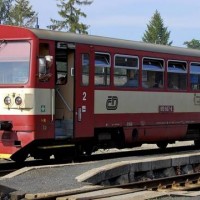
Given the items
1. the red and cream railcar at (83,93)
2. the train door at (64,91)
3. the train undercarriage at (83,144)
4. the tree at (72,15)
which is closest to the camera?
the red and cream railcar at (83,93)

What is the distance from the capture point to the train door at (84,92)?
580 inches

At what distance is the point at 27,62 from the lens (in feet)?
45.6

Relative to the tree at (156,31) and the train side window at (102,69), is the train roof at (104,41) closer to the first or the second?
the train side window at (102,69)

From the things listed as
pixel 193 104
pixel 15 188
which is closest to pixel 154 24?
pixel 193 104

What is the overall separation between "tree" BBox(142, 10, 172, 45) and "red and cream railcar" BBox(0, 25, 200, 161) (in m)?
101

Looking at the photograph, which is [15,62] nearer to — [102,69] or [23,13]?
[102,69]

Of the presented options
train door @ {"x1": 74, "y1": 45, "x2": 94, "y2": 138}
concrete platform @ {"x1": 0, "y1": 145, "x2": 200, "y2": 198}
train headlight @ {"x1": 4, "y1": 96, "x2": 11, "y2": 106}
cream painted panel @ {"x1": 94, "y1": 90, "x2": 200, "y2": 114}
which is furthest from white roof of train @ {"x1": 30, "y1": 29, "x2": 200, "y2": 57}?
concrete platform @ {"x1": 0, "y1": 145, "x2": 200, "y2": 198}

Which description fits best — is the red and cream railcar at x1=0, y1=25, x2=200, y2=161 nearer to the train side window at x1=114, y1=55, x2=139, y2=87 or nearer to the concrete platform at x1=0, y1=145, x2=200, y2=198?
the train side window at x1=114, y1=55, x2=139, y2=87

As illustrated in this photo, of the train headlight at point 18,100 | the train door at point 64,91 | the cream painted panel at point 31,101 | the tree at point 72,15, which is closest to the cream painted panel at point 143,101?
the train door at point 64,91

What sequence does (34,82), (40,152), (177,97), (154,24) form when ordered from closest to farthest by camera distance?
(34,82), (40,152), (177,97), (154,24)

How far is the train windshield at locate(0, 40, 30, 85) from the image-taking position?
13.9 metres

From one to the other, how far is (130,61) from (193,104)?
12.4 ft

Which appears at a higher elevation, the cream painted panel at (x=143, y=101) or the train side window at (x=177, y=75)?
the train side window at (x=177, y=75)

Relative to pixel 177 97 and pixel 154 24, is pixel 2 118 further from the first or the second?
pixel 154 24
